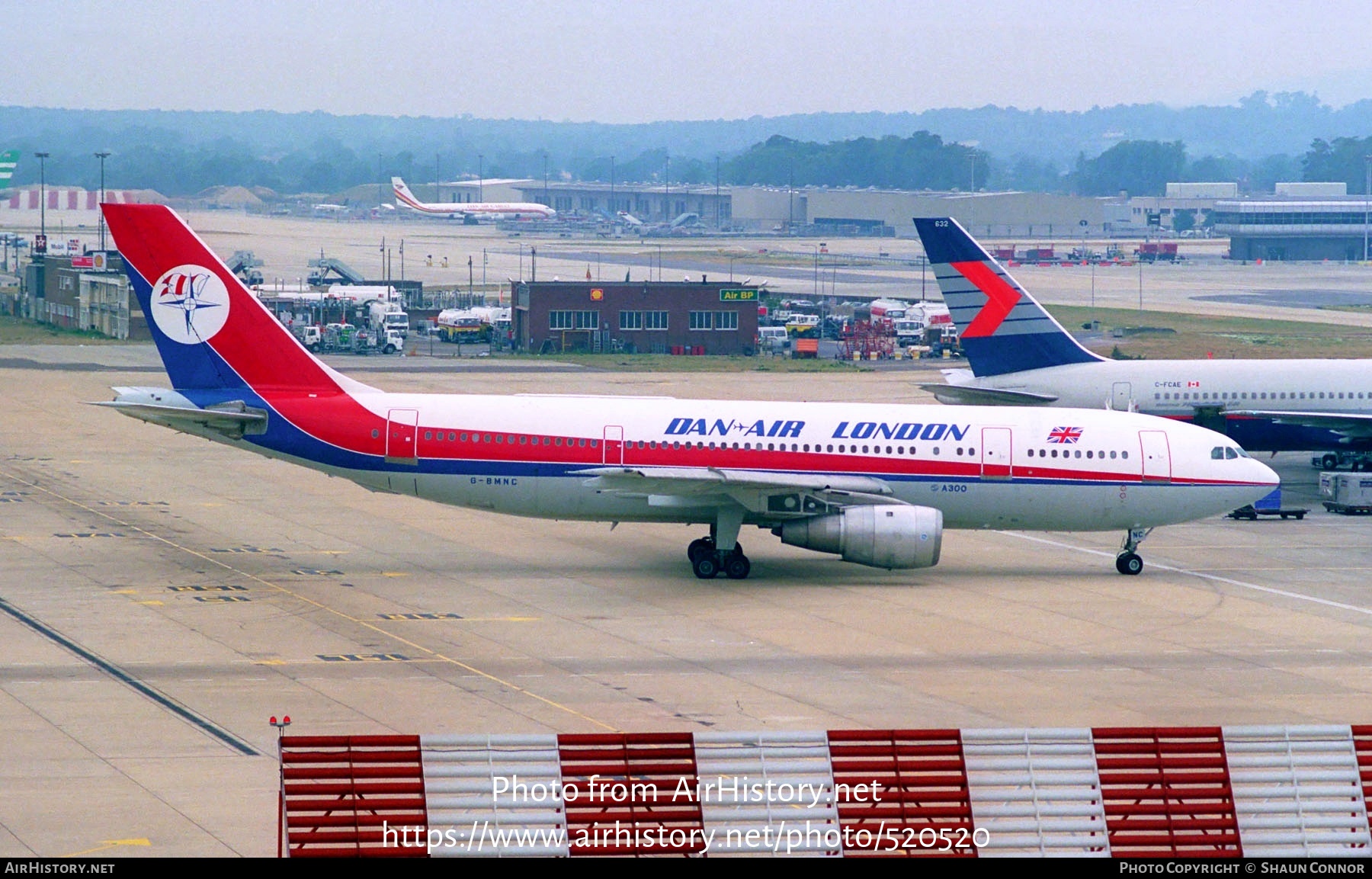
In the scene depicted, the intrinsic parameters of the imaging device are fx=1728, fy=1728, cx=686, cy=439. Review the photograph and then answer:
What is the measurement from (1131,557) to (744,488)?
35.5 feet

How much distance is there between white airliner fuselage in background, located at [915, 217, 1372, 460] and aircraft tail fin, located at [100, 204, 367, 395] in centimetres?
2474

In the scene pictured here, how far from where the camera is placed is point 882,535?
41.6 meters

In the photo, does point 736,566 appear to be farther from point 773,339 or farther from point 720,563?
point 773,339

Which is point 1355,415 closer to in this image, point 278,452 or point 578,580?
point 578,580

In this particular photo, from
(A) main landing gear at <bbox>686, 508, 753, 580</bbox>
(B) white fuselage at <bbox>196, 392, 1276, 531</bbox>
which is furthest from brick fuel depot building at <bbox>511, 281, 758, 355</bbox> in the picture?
(A) main landing gear at <bbox>686, 508, 753, 580</bbox>

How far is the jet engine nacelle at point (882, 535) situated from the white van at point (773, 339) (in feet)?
229

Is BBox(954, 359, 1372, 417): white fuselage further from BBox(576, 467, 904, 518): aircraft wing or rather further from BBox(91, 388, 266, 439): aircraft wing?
BBox(91, 388, 266, 439): aircraft wing

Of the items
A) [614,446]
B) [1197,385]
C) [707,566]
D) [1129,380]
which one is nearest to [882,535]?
[707,566]

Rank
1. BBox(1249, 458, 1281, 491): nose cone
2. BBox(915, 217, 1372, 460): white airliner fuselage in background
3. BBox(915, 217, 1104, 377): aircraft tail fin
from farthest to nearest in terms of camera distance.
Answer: BBox(915, 217, 1104, 377): aircraft tail fin → BBox(915, 217, 1372, 460): white airliner fuselage in background → BBox(1249, 458, 1281, 491): nose cone

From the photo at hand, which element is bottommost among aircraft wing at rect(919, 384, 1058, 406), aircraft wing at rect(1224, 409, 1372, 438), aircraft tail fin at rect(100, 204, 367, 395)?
aircraft wing at rect(1224, 409, 1372, 438)

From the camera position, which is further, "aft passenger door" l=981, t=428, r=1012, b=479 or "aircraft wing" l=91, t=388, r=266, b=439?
"aft passenger door" l=981, t=428, r=1012, b=479

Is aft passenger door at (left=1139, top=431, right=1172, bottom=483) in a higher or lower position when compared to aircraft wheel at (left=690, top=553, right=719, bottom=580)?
higher

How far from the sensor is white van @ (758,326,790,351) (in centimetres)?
11244

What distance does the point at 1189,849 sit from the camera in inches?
837
